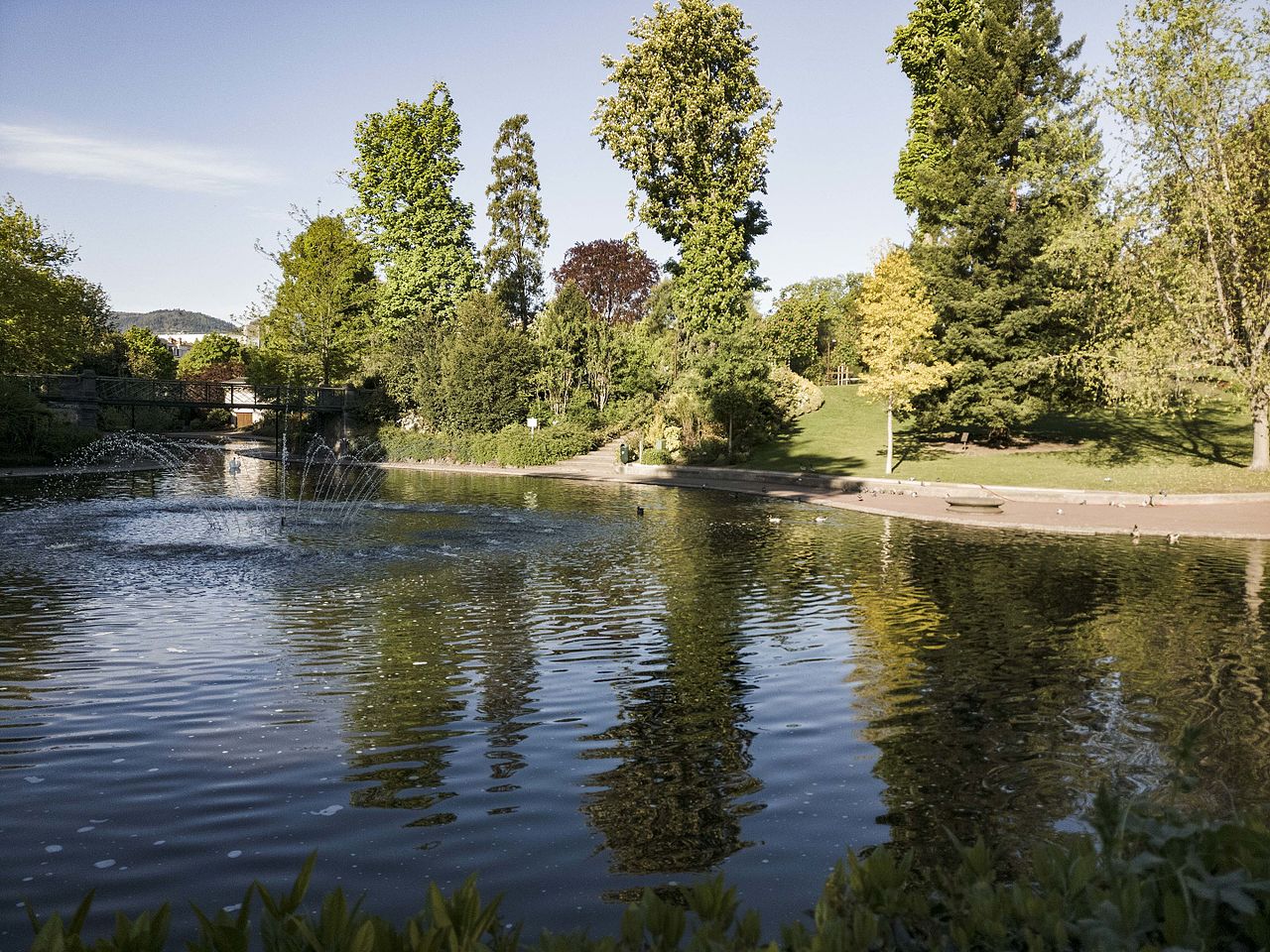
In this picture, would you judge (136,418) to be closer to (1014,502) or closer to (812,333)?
(812,333)

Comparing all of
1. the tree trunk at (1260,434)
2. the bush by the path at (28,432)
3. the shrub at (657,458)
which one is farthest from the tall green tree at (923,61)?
the bush by the path at (28,432)

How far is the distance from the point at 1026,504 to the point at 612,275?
6150cm

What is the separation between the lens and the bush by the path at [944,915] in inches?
104

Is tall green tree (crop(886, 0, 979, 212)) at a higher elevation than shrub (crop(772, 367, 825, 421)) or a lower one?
higher

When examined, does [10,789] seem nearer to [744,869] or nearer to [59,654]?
[59,654]

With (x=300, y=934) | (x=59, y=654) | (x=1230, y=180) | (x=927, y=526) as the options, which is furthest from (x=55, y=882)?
(x=1230, y=180)

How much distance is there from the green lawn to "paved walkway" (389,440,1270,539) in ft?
8.97

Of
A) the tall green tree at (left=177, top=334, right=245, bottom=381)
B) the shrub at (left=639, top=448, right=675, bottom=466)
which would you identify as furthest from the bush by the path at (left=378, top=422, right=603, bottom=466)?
the tall green tree at (left=177, top=334, right=245, bottom=381)

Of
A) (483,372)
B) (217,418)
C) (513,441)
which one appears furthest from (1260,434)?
(217,418)

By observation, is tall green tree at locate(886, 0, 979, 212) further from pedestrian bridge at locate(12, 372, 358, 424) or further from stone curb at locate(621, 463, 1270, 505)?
pedestrian bridge at locate(12, 372, 358, 424)

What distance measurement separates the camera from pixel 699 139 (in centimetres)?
4912

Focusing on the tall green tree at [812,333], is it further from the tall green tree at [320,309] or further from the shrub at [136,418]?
the shrub at [136,418]

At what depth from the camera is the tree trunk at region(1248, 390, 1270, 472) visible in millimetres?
31141

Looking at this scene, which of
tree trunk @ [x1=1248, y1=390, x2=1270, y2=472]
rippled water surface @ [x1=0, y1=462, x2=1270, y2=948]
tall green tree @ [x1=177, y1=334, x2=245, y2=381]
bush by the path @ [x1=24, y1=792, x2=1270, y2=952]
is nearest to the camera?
bush by the path @ [x1=24, y1=792, x2=1270, y2=952]
